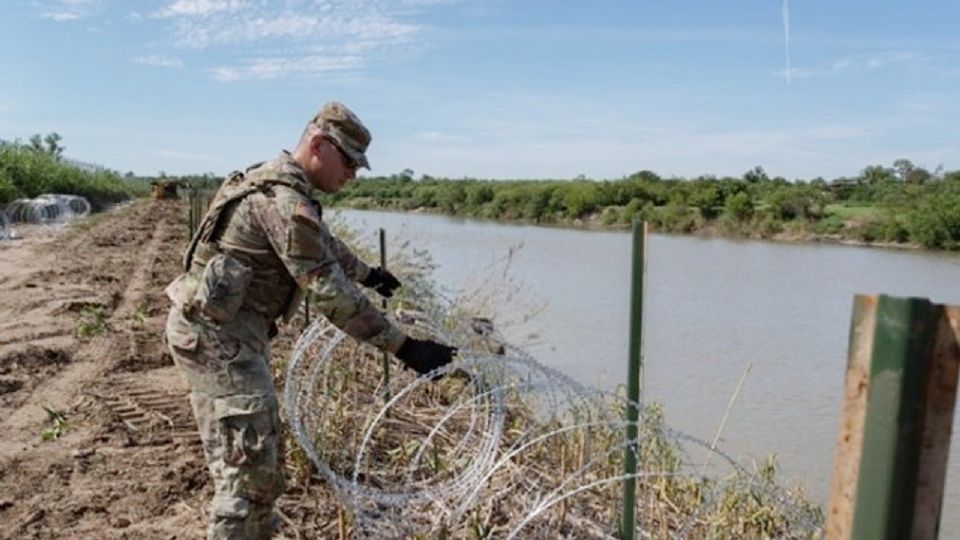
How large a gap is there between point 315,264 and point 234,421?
0.61 m

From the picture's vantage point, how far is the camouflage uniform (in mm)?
2852

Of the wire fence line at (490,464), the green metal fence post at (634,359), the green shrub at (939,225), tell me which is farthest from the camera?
the green shrub at (939,225)

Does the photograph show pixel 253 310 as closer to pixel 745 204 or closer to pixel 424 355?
pixel 424 355

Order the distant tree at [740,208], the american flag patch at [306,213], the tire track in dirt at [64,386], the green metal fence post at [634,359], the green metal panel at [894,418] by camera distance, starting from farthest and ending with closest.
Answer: the distant tree at [740,208] → the tire track in dirt at [64,386] → the green metal fence post at [634,359] → the american flag patch at [306,213] → the green metal panel at [894,418]

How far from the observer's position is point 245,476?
294cm

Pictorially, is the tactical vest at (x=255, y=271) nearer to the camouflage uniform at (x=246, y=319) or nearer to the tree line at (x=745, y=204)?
the camouflage uniform at (x=246, y=319)

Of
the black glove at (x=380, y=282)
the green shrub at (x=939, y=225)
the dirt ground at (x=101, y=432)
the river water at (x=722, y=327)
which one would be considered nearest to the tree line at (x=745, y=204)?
the green shrub at (x=939, y=225)

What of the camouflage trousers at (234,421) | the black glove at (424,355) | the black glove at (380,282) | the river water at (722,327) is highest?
the black glove at (380,282)

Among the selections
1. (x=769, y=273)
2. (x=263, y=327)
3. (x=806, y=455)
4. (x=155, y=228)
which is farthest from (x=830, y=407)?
(x=155, y=228)

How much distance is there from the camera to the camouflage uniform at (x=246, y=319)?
2.85 m

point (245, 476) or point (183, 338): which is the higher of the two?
point (183, 338)

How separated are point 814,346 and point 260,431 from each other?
32.4 feet

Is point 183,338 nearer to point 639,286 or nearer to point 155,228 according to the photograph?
point 639,286

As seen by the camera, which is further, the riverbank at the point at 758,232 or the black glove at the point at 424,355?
the riverbank at the point at 758,232
